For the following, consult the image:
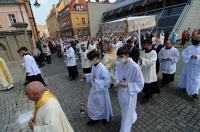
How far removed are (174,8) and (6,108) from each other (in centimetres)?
2062

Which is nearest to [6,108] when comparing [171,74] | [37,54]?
[171,74]

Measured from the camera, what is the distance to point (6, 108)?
5.70 meters

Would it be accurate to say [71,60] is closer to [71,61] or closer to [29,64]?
[71,61]

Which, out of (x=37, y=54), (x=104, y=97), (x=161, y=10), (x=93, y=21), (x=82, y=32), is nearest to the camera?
(x=104, y=97)

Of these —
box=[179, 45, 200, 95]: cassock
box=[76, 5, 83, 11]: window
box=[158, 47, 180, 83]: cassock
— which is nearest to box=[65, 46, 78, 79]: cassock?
box=[158, 47, 180, 83]: cassock

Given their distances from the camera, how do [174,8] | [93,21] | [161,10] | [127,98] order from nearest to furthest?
[127,98] < [174,8] < [161,10] < [93,21]

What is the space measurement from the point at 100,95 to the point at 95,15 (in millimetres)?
34468

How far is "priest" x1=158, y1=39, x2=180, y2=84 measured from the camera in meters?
5.73

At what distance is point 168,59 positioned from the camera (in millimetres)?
5746

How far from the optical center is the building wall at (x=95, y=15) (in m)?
35.3

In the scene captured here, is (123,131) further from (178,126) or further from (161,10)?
(161,10)

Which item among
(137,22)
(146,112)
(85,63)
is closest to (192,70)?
(146,112)

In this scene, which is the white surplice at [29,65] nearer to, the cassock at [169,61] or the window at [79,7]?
the cassock at [169,61]

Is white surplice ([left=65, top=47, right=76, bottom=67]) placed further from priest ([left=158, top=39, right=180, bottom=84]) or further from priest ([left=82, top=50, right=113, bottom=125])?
priest ([left=158, top=39, right=180, bottom=84])
